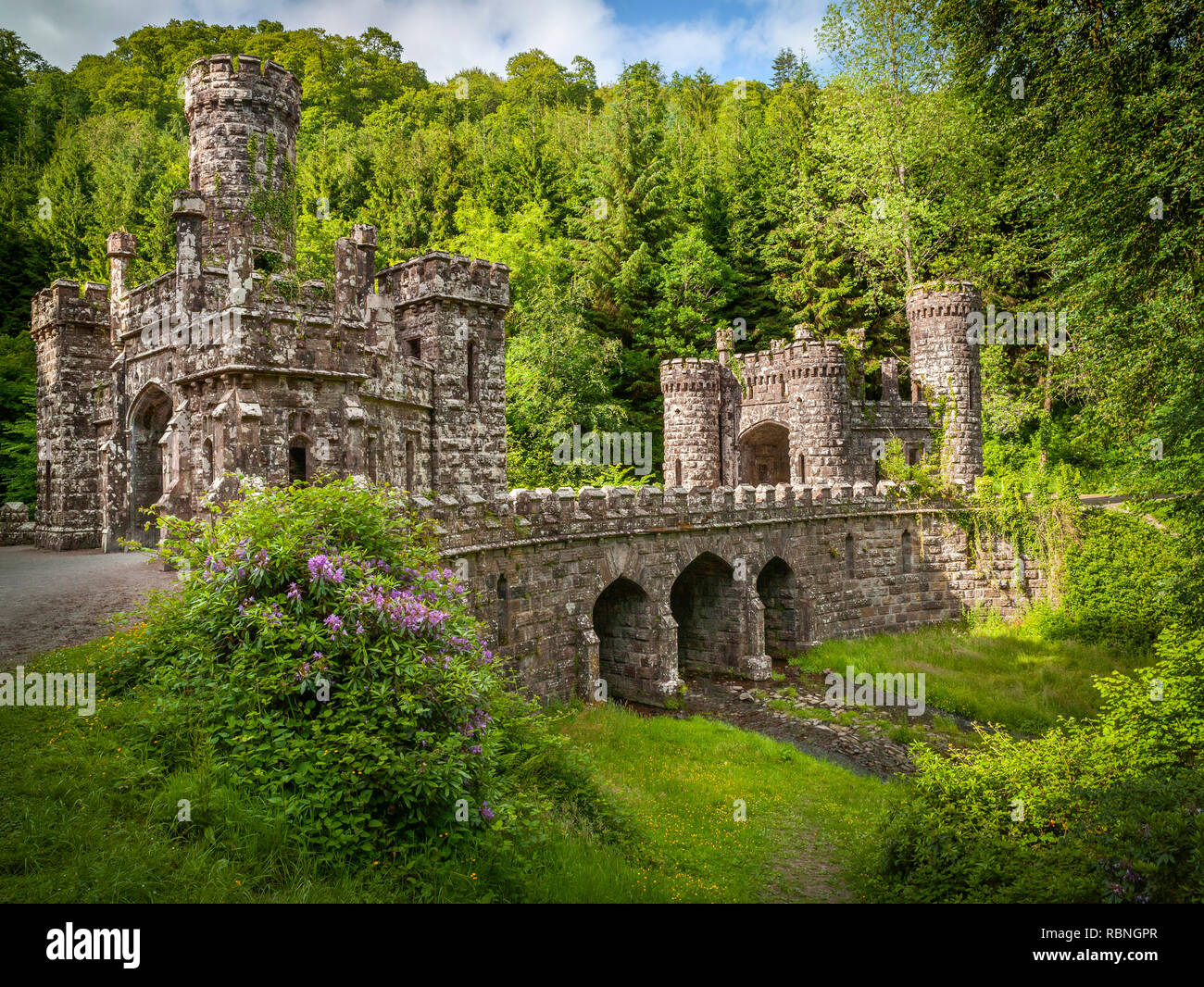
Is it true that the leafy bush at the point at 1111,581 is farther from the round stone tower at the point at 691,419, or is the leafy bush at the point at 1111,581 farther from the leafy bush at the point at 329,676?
the leafy bush at the point at 329,676

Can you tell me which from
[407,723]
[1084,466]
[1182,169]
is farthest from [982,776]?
[1084,466]

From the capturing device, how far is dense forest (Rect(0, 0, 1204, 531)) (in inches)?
528

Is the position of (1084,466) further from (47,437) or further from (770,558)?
(47,437)

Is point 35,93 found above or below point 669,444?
above

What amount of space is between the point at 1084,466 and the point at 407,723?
96.6 ft

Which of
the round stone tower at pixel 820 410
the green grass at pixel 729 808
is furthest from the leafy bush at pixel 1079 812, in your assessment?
the round stone tower at pixel 820 410

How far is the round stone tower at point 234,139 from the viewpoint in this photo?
1753 centimetres

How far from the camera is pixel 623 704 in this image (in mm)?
18500

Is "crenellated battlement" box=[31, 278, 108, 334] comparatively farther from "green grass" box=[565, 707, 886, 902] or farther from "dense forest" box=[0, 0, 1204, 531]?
"green grass" box=[565, 707, 886, 902]

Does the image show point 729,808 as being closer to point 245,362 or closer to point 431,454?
point 431,454

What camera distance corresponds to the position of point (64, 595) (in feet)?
36.2

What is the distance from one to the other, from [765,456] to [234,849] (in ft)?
92.9

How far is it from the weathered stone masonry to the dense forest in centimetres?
401

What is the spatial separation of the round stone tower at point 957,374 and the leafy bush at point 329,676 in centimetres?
2345
